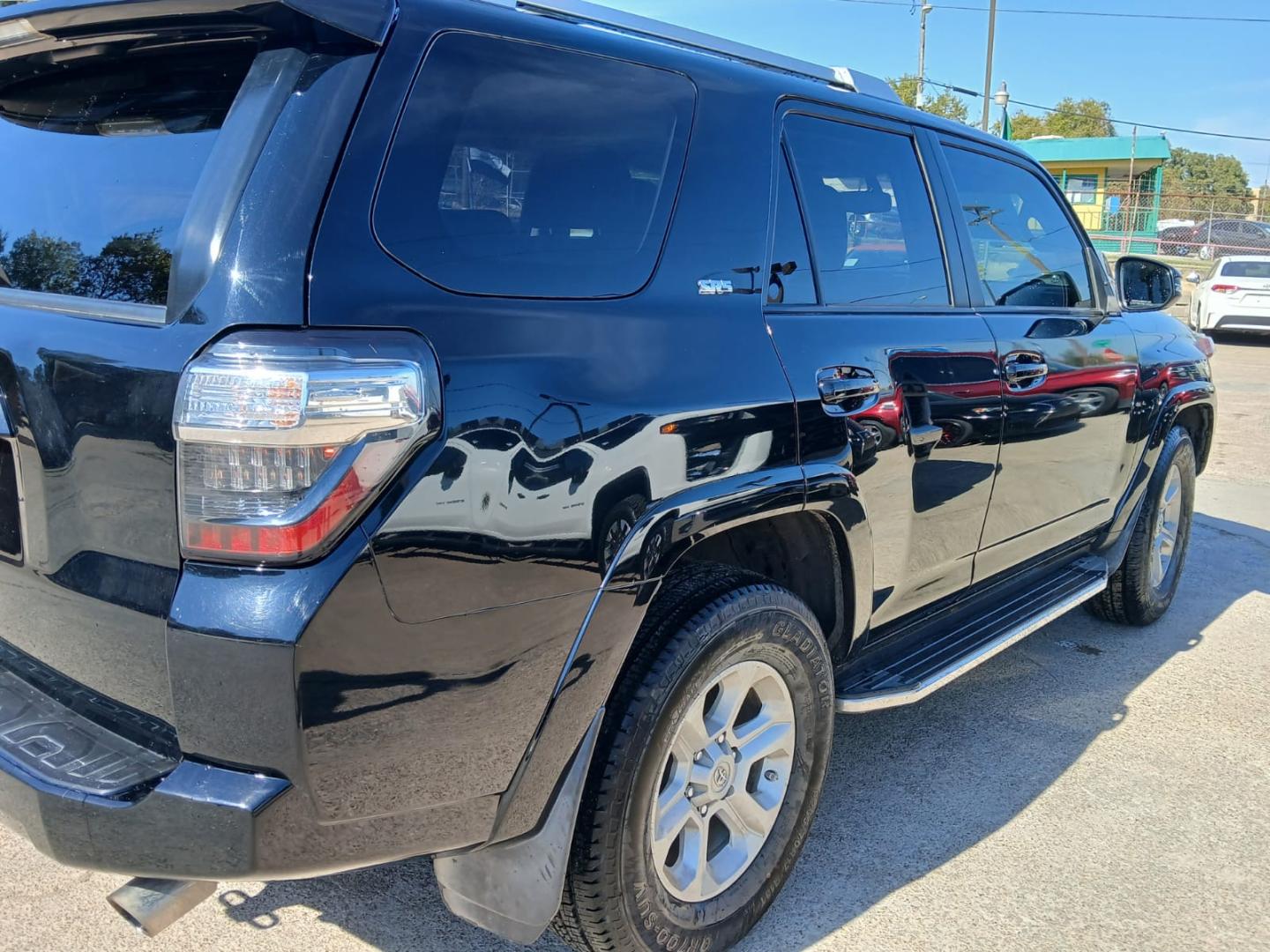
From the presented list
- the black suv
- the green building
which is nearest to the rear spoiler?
the black suv

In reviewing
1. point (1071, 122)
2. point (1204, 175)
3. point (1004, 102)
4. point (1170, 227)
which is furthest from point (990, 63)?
point (1204, 175)

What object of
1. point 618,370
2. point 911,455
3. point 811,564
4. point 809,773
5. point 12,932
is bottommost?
point 12,932

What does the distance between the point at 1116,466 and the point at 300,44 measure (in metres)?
3.46

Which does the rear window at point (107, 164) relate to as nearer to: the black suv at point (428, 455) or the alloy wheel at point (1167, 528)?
the black suv at point (428, 455)

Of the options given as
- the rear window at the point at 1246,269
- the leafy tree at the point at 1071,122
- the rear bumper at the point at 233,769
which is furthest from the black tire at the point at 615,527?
the leafy tree at the point at 1071,122

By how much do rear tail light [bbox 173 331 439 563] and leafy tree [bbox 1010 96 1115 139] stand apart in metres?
73.6

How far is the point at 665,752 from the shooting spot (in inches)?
84.4

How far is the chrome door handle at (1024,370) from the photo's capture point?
127 inches

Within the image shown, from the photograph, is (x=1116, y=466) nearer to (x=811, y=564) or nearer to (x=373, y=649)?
(x=811, y=564)

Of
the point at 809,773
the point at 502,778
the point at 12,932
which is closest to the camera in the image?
the point at 502,778

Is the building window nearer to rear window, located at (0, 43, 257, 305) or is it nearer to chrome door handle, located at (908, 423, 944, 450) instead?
chrome door handle, located at (908, 423, 944, 450)

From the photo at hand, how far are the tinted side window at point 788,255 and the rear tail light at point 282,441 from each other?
1.15m

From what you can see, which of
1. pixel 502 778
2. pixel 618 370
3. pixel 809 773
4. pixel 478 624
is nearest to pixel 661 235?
pixel 618 370

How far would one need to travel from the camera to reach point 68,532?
181 cm
